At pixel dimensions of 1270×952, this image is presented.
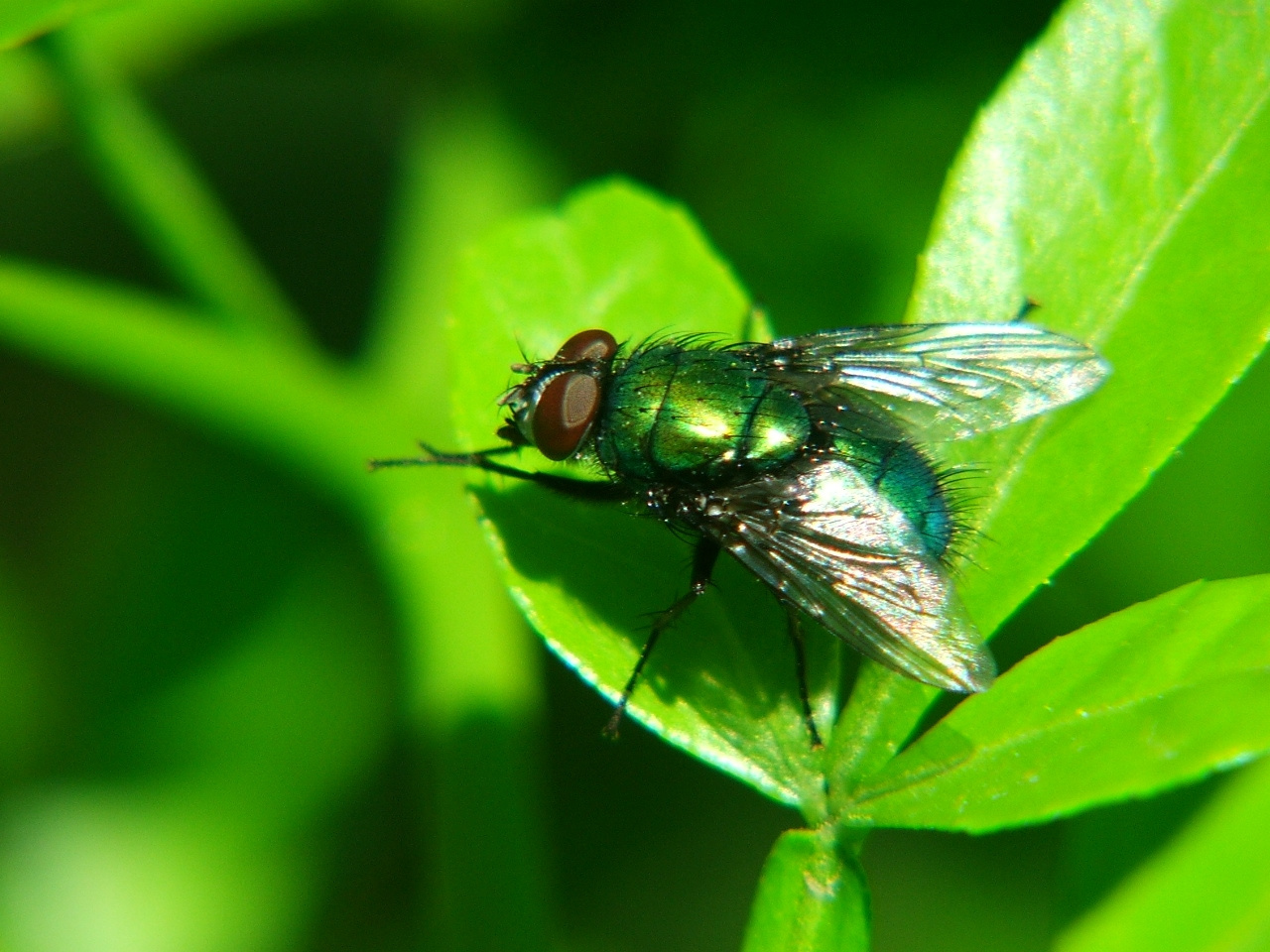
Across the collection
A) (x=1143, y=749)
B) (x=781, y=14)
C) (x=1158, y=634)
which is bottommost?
(x=1143, y=749)

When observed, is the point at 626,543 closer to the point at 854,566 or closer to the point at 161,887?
the point at 854,566

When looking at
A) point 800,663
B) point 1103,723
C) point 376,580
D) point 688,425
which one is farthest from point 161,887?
point 1103,723

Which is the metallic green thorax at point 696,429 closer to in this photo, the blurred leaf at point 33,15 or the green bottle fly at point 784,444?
the green bottle fly at point 784,444

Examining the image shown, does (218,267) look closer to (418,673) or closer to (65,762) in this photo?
(418,673)

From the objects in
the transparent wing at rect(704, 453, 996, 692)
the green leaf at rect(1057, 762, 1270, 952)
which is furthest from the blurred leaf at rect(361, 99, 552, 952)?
the green leaf at rect(1057, 762, 1270, 952)

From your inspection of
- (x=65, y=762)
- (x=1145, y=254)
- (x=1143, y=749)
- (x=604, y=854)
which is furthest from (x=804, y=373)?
(x=65, y=762)

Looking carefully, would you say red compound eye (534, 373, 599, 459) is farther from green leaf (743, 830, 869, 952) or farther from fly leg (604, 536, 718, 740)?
green leaf (743, 830, 869, 952)
